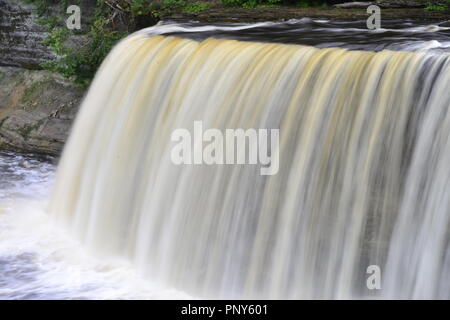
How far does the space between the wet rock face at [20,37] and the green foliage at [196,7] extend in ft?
7.42

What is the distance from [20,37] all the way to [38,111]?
139 cm

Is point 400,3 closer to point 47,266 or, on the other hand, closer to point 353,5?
point 353,5

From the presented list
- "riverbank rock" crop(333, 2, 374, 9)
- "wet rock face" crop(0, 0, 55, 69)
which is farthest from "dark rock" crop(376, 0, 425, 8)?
"wet rock face" crop(0, 0, 55, 69)

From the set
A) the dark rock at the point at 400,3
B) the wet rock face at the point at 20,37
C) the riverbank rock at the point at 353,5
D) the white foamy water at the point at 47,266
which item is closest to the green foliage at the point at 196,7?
the riverbank rock at the point at 353,5

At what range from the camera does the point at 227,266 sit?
6.86m

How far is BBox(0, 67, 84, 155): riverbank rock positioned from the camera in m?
11.4

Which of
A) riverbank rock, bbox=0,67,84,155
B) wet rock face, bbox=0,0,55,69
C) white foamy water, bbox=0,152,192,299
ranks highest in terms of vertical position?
wet rock face, bbox=0,0,55,69

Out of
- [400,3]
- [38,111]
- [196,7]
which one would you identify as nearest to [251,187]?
[400,3]

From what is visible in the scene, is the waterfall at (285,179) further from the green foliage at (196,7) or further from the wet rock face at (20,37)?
the wet rock face at (20,37)

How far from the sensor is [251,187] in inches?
271

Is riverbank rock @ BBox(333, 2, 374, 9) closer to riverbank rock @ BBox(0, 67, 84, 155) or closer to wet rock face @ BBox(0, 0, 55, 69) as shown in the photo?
riverbank rock @ BBox(0, 67, 84, 155)

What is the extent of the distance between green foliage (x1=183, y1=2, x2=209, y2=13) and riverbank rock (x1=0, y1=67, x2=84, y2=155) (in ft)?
6.12

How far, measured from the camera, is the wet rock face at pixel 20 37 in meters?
12.2
